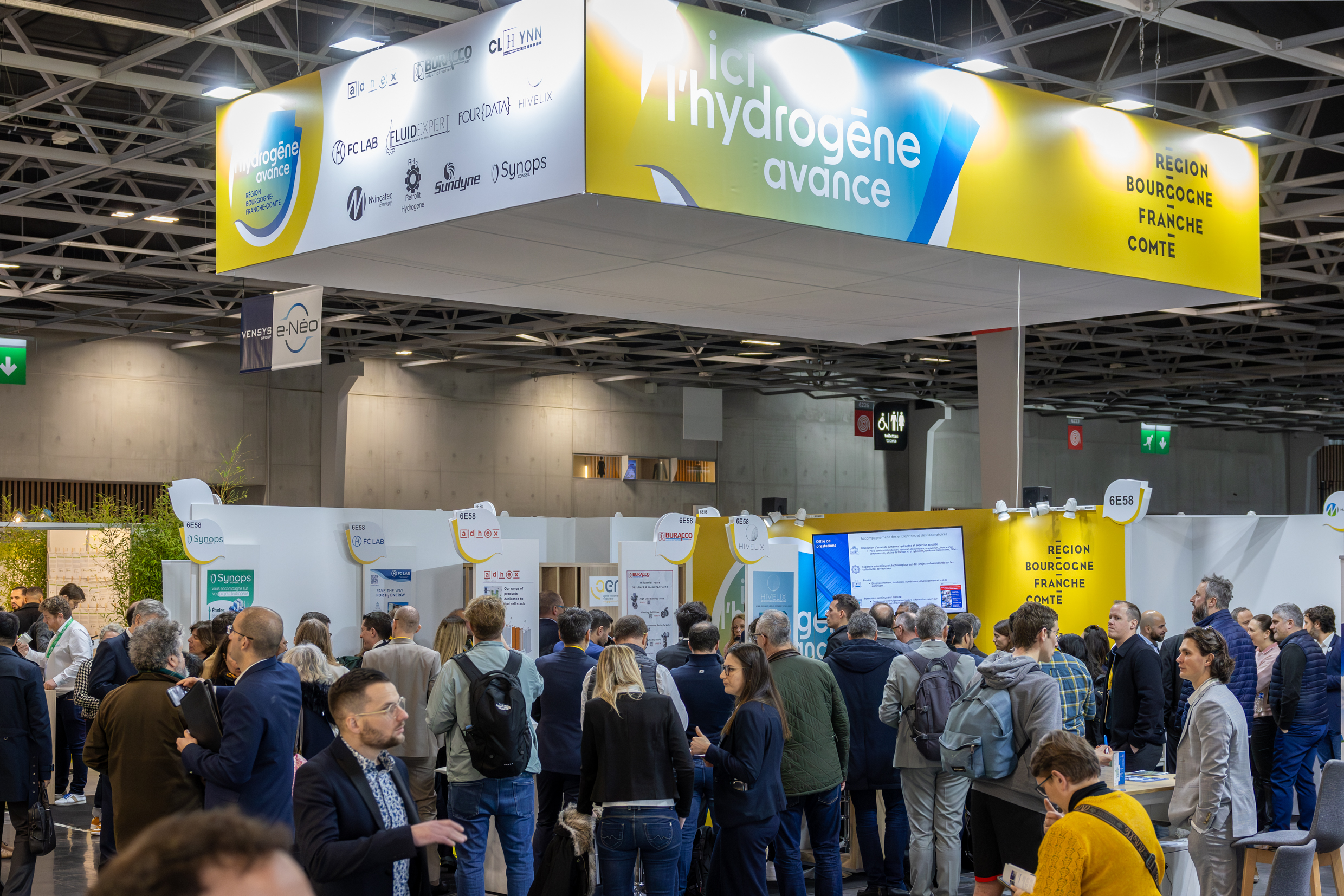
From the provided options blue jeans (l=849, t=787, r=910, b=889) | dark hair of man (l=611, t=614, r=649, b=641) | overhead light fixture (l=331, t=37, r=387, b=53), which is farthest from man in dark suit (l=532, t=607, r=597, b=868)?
overhead light fixture (l=331, t=37, r=387, b=53)

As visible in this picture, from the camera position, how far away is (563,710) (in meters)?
5.59

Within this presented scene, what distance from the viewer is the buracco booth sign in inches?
387

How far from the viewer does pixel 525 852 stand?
516 cm

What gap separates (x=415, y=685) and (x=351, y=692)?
10.6ft

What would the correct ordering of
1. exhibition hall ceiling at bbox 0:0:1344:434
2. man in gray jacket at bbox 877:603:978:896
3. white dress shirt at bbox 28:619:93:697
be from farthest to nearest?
white dress shirt at bbox 28:619:93:697 < exhibition hall ceiling at bbox 0:0:1344:434 < man in gray jacket at bbox 877:603:978:896

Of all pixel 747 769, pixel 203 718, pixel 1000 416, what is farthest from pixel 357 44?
pixel 1000 416

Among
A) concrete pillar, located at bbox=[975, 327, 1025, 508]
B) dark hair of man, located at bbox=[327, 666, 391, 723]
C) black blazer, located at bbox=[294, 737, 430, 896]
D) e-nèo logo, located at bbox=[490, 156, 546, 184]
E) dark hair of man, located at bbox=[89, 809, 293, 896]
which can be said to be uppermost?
e-nèo logo, located at bbox=[490, 156, 546, 184]

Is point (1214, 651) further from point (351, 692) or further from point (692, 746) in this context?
point (351, 692)

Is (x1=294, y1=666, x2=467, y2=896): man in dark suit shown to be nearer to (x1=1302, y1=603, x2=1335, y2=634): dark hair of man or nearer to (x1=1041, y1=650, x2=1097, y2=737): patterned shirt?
(x1=1041, y1=650, x2=1097, y2=737): patterned shirt

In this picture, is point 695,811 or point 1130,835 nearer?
point 1130,835

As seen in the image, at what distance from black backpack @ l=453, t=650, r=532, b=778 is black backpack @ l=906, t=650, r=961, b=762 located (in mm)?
1848

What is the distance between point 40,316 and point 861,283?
15395mm

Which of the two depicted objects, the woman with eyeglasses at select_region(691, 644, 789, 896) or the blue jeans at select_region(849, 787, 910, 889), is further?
the blue jeans at select_region(849, 787, 910, 889)

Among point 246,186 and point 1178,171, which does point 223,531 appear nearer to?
point 246,186
